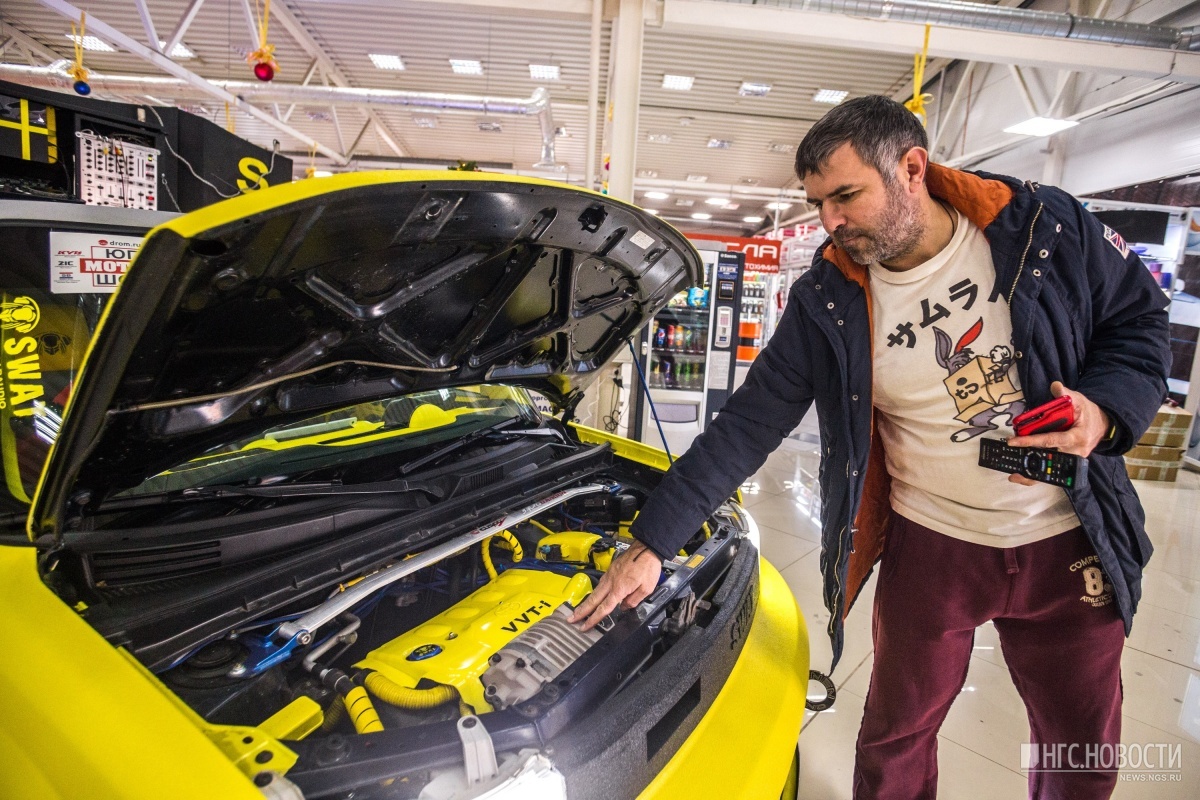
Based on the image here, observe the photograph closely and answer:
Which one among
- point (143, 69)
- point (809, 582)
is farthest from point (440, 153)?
point (809, 582)

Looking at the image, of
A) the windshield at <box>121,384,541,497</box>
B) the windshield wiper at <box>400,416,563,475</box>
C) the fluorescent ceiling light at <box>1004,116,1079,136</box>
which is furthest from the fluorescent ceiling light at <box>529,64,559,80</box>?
the windshield wiper at <box>400,416,563,475</box>

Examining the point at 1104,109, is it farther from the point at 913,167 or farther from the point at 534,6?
the point at 913,167

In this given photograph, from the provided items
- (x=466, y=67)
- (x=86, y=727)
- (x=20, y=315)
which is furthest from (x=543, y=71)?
(x=86, y=727)

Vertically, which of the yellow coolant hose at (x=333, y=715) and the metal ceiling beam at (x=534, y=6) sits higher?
the metal ceiling beam at (x=534, y=6)

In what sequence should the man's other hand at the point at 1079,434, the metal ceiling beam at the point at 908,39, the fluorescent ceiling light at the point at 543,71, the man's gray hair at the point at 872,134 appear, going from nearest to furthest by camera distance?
the man's other hand at the point at 1079,434
the man's gray hair at the point at 872,134
the metal ceiling beam at the point at 908,39
the fluorescent ceiling light at the point at 543,71

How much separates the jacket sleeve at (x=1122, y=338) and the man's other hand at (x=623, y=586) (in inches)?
36.6

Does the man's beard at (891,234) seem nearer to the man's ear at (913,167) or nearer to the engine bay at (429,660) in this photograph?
the man's ear at (913,167)

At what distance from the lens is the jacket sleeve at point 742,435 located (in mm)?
1351

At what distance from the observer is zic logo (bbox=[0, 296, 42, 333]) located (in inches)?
45.1

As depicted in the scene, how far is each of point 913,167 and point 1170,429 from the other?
641cm

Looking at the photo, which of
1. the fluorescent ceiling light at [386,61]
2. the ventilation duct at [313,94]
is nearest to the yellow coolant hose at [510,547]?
the ventilation duct at [313,94]

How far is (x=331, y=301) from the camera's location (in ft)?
3.69

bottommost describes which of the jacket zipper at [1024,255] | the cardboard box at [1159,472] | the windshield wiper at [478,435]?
the cardboard box at [1159,472]

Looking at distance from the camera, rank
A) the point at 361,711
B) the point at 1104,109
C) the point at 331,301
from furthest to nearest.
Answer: the point at 1104,109 → the point at 331,301 → the point at 361,711
